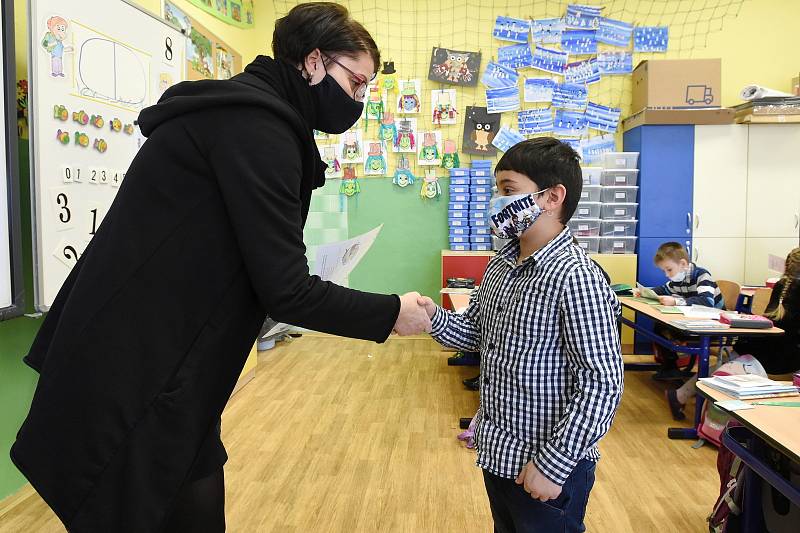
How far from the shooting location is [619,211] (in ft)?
17.3

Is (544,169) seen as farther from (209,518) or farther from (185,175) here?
(209,518)

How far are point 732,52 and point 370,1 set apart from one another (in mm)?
3421

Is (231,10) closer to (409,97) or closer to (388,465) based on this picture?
(409,97)

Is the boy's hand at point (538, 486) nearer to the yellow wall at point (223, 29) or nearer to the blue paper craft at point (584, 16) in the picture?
the yellow wall at point (223, 29)

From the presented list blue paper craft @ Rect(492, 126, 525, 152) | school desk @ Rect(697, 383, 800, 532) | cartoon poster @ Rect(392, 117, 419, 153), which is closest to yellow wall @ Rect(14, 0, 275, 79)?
cartoon poster @ Rect(392, 117, 419, 153)

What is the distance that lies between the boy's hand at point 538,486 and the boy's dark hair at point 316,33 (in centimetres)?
89

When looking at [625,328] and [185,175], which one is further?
[625,328]

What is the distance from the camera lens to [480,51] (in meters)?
5.72

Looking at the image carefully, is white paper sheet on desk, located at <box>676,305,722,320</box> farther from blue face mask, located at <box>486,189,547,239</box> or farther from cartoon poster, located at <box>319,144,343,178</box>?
cartoon poster, located at <box>319,144,343,178</box>

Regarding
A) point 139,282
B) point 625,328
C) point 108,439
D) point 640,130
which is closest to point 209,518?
point 108,439

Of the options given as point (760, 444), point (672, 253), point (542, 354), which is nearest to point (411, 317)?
point (542, 354)

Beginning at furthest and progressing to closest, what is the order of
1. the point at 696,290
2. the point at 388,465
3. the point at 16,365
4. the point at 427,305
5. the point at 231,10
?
the point at 231,10, the point at 696,290, the point at 388,465, the point at 16,365, the point at 427,305

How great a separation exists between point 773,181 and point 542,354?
505cm

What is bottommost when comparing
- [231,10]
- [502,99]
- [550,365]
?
[550,365]
